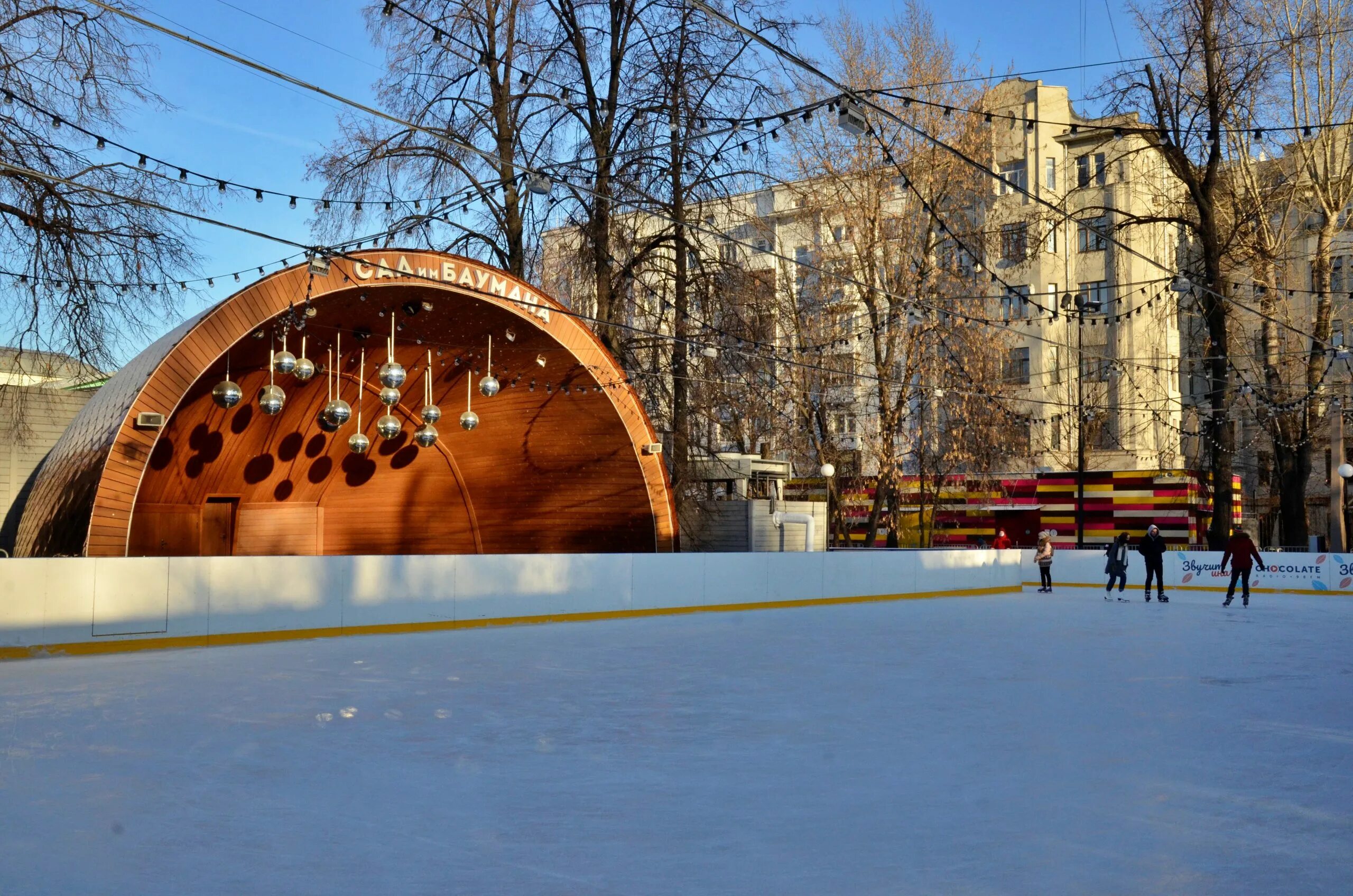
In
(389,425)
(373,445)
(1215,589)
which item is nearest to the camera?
(389,425)

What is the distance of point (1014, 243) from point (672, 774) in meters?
29.4

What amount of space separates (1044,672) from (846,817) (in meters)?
6.79

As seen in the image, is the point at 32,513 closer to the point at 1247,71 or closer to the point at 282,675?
the point at 282,675

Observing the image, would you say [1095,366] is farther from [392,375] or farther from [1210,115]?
[392,375]

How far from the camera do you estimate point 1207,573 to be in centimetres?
2853

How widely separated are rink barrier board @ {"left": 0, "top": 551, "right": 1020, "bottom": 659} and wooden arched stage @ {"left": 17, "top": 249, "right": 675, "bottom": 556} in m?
2.74

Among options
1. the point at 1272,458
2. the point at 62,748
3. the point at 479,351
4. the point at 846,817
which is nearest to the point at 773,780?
the point at 846,817

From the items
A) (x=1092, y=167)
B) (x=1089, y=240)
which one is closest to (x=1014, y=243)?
(x=1089, y=240)

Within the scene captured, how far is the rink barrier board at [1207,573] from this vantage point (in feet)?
88.6

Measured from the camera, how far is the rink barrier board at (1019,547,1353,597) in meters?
27.0

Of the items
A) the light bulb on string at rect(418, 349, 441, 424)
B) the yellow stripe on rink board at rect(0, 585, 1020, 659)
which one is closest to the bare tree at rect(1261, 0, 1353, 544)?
the yellow stripe on rink board at rect(0, 585, 1020, 659)

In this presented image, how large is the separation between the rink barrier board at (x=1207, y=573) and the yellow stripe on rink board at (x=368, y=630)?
832cm

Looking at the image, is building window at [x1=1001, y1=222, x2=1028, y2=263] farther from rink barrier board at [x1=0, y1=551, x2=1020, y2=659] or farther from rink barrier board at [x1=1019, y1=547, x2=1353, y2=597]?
rink barrier board at [x1=0, y1=551, x2=1020, y2=659]

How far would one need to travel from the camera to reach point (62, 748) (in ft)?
25.0
